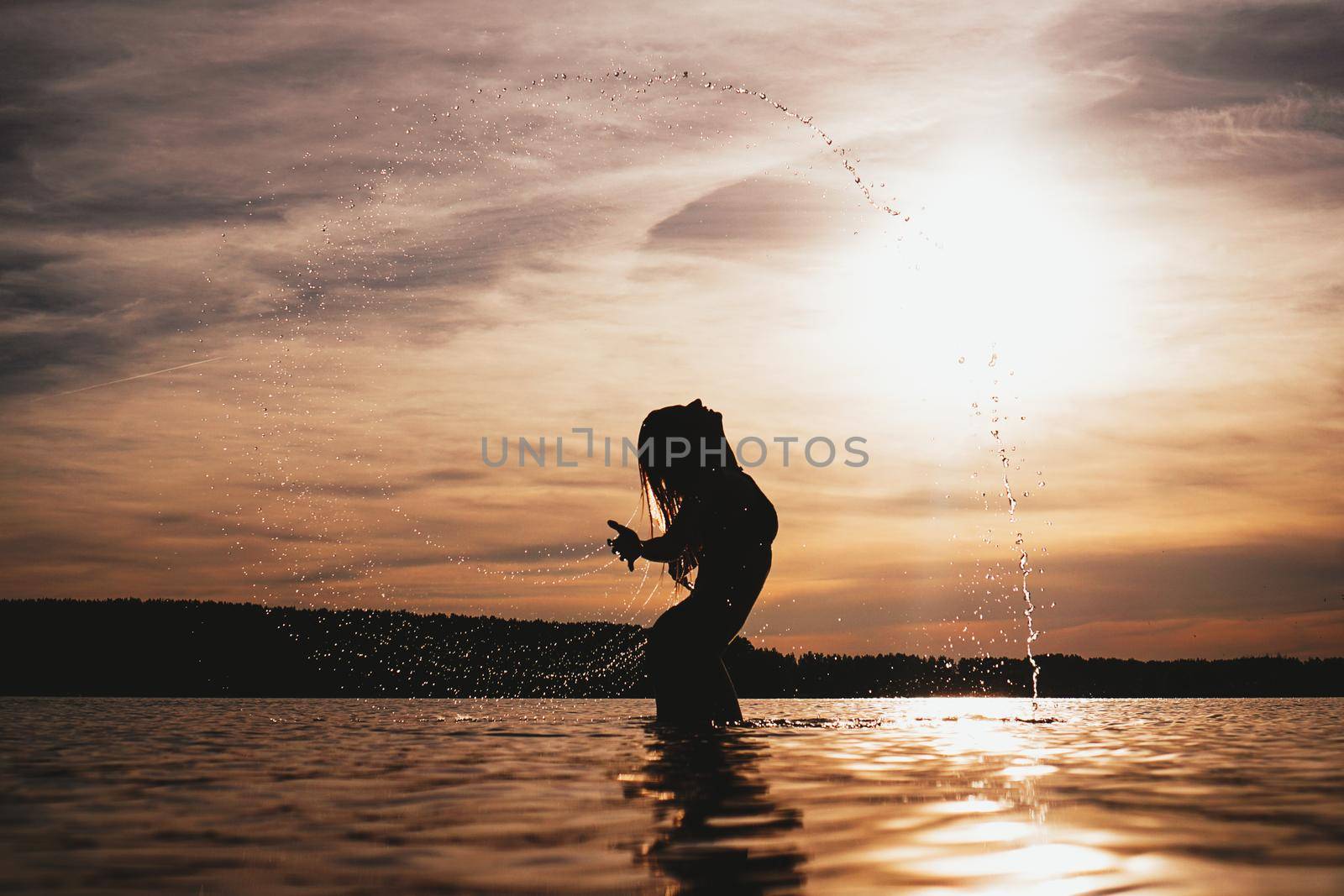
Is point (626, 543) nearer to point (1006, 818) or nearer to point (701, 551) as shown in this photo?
point (701, 551)

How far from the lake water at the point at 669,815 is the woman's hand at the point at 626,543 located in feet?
6.37

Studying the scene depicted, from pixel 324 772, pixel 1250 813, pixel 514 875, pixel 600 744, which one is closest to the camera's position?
pixel 514 875

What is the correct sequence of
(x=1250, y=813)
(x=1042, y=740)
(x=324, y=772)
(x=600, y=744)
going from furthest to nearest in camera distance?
(x=1042, y=740)
(x=600, y=744)
(x=324, y=772)
(x=1250, y=813)

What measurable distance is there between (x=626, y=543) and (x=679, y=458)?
1.44 metres

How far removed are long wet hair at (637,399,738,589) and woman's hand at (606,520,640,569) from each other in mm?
911

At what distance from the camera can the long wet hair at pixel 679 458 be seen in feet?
43.2

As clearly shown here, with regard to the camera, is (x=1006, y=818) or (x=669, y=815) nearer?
(x=1006, y=818)

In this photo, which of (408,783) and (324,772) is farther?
(324,772)

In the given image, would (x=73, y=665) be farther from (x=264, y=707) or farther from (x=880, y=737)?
(x=880, y=737)

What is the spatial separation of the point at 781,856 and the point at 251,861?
2.03 m

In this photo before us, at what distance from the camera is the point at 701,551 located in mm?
12945

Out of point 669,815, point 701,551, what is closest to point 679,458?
point 701,551

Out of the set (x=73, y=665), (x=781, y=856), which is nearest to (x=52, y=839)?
(x=781, y=856)

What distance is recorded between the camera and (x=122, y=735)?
11.5m
